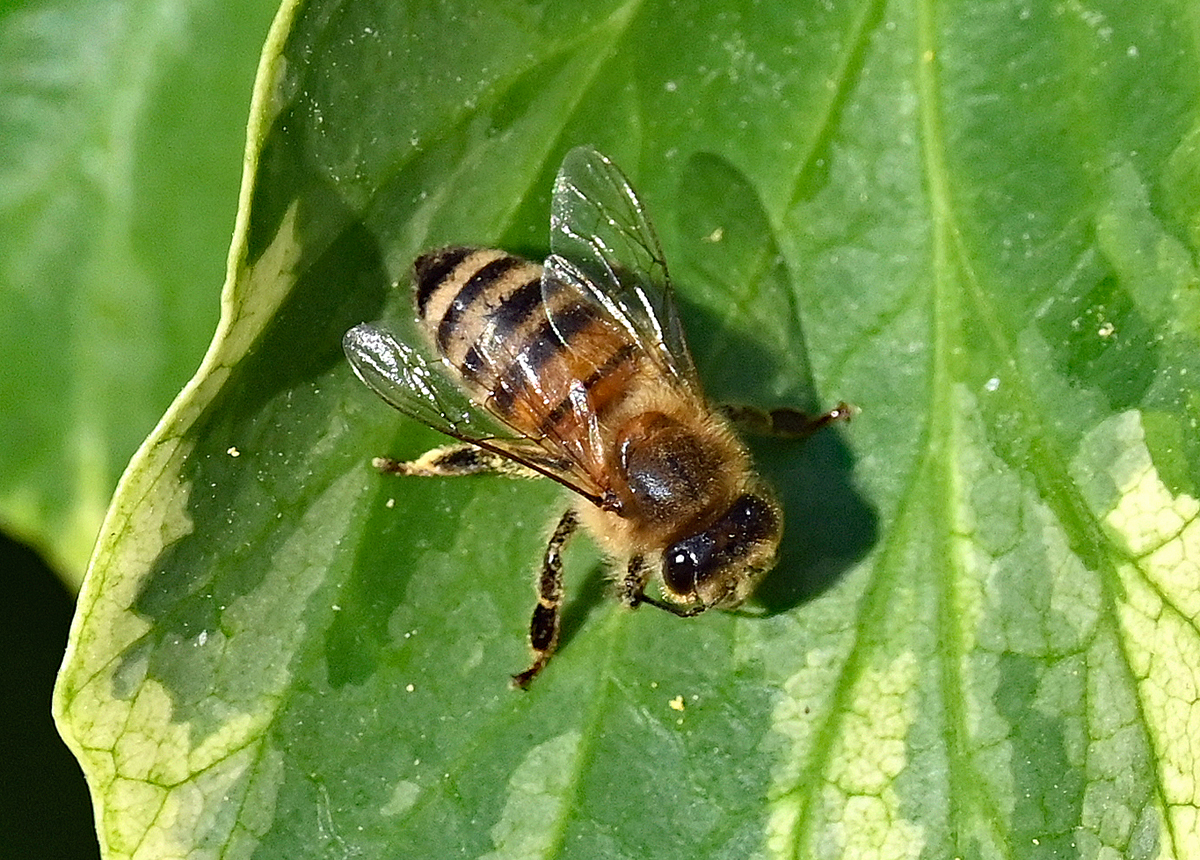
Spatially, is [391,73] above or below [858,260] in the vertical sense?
above

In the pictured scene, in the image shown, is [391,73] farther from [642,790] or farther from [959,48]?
[642,790]

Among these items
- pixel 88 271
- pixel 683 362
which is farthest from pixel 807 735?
pixel 88 271

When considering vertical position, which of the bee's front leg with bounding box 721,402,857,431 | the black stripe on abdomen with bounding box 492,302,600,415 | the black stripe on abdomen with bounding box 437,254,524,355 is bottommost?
the bee's front leg with bounding box 721,402,857,431

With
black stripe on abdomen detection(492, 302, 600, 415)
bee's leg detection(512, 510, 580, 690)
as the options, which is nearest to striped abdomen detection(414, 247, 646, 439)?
black stripe on abdomen detection(492, 302, 600, 415)

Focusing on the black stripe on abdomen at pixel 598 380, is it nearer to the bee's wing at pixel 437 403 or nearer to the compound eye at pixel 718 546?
the bee's wing at pixel 437 403

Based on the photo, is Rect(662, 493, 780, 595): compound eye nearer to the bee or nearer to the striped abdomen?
the bee

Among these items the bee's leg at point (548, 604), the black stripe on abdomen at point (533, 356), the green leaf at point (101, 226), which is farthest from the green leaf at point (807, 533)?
the green leaf at point (101, 226)
